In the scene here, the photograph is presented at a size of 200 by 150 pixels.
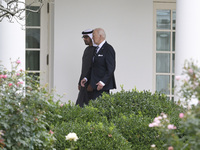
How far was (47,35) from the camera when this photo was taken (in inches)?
390

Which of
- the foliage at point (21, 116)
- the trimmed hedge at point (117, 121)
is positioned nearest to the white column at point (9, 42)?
the trimmed hedge at point (117, 121)

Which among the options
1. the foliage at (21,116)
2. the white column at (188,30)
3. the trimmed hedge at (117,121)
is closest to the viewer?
the foliage at (21,116)

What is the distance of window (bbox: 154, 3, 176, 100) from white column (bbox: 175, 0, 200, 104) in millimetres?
3056

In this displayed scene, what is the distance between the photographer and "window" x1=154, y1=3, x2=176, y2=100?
10094mm

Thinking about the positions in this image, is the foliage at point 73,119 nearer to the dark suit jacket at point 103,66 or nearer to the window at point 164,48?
the dark suit jacket at point 103,66

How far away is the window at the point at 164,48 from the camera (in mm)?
10094

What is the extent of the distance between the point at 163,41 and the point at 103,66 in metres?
2.10

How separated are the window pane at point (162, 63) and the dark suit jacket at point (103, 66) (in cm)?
187

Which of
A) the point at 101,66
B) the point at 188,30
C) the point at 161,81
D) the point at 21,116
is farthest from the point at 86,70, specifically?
the point at 21,116

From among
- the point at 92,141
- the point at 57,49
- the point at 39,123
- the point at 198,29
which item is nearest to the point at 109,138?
the point at 92,141

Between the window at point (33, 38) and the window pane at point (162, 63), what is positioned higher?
the window at point (33, 38)

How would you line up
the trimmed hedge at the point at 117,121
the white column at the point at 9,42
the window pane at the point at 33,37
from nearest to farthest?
the trimmed hedge at the point at 117,121, the white column at the point at 9,42, the window pane at the point at 33,37

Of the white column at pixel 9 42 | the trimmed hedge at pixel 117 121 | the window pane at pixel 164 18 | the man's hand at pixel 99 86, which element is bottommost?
the trimmed hedge at pixel 117 121

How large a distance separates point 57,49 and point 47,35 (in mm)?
486
